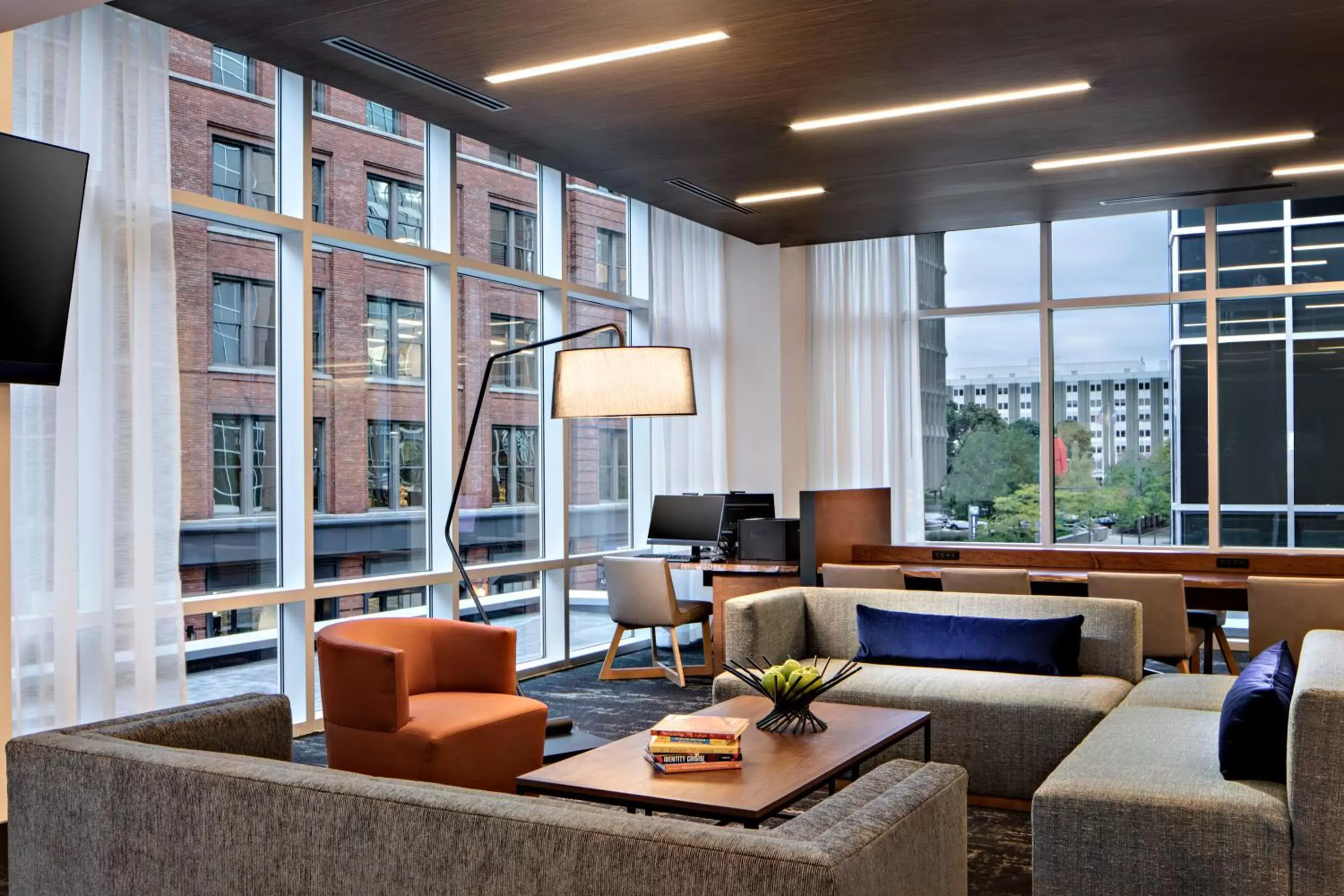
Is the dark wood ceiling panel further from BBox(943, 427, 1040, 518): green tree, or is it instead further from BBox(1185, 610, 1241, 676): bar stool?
BBox(943, 427, 1040, 518): green tree

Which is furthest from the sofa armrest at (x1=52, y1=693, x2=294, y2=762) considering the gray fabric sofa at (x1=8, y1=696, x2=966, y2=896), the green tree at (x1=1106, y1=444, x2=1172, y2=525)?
the green tree at (x1=1106, y1=444, x2=1172, y2=525)

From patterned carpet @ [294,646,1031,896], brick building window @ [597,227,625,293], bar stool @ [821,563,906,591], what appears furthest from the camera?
brick building window @ [597,227,625,293]

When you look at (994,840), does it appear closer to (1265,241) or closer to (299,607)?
(299,607)

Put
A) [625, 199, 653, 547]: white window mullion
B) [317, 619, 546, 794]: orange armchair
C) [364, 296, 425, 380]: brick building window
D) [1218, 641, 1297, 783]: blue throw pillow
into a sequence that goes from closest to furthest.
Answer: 1. [1218, 641, 1297, 783]: blue throw pillow
2. [317, 619, 546, 794]: orange armchair
3. [364, 296, 425, 380]: brick building window
4. [625, 199, 653, 547]: white window mullion

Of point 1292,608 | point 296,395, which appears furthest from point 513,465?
point 1292,608

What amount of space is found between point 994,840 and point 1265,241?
6.37 m

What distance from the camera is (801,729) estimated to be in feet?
13.2

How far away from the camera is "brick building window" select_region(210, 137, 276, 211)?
588cm

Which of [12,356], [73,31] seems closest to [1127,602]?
[12,356]

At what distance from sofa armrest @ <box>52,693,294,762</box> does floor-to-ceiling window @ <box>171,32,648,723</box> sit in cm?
287

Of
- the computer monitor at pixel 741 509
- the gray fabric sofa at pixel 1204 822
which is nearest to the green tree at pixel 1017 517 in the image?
the computer monitor at pixel 741 509

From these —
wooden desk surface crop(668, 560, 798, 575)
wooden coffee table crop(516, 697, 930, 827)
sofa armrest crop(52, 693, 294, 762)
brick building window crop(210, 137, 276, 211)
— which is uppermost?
brick building window crop(210, 137, 276, 211)

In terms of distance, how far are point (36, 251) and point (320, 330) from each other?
95.0 inches

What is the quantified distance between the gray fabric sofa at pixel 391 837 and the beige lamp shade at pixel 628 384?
7.57 feet
